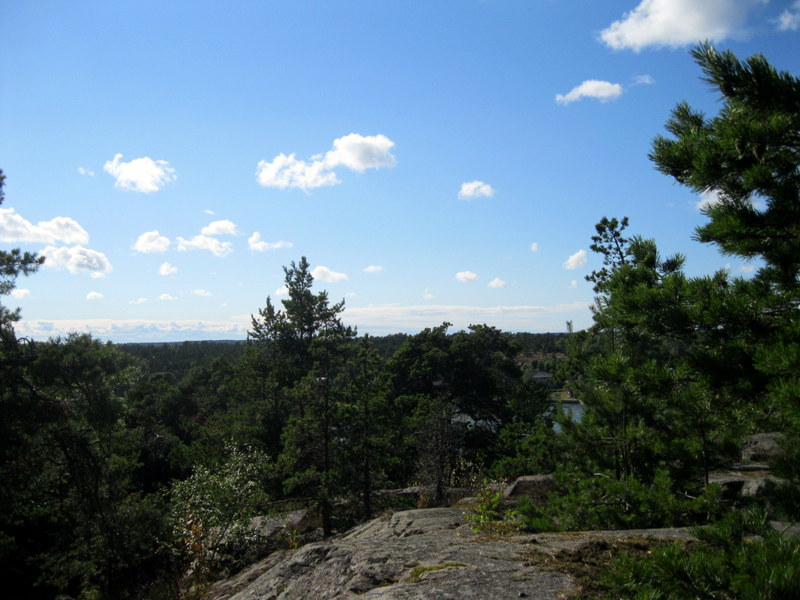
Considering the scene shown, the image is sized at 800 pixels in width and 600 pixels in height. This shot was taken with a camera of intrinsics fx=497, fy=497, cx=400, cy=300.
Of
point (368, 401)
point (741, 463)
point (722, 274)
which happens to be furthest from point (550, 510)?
point (368, 401)

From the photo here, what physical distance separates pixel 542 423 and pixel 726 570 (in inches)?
343

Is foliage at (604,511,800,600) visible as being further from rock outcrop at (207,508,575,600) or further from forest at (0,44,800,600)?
rock outcrop at (207,508,575,600)

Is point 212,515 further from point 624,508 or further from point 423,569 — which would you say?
point 624,508

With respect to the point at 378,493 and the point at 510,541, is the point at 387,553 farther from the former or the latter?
the point at 378,493

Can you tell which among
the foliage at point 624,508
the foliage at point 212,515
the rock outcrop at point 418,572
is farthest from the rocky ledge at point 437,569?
the foliage at point 212,515

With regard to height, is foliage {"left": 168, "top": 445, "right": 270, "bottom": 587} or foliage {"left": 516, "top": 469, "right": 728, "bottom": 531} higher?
foliage {"left": 516, "top": 469, "right": 728, "bottom": 531}

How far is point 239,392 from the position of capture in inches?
1033

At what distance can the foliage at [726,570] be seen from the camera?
6.82ft

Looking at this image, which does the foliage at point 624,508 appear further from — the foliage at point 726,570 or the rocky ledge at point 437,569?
the foliage at point 726,570

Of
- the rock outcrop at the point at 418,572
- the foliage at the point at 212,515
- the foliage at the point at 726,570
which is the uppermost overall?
the foliage at the point at 726,570

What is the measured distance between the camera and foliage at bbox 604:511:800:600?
6.82ft

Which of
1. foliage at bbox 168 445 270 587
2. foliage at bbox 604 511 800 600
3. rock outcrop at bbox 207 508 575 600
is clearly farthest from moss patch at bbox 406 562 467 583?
foliage at bbox 168 445 270 587

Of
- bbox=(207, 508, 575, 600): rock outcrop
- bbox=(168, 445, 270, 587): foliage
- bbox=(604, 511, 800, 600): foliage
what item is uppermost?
bbox=(604, 511, 800, 600): foliage

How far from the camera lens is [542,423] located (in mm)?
10750
